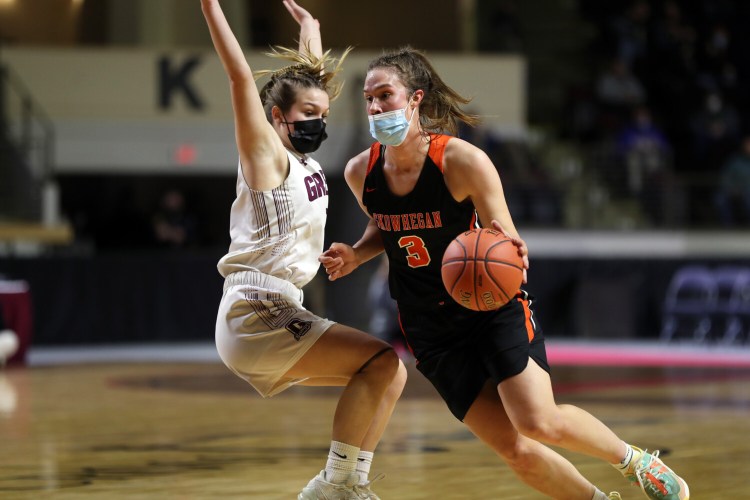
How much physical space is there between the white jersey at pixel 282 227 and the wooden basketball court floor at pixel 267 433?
1115 mm

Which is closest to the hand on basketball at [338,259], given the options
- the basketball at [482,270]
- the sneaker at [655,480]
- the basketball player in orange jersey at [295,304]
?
the basketball player in orange jersey at [295,304]

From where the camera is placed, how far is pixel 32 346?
42.4ft

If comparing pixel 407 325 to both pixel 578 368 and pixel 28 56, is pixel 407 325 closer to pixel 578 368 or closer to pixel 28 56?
pixel 578 368

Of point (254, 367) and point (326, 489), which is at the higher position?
point (254, 367)

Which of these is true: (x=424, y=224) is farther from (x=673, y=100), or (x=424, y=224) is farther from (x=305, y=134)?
(x=673, y=100)

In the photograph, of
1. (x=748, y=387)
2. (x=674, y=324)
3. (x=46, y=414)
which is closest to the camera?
(x=46, y=414)

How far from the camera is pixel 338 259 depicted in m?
4.24

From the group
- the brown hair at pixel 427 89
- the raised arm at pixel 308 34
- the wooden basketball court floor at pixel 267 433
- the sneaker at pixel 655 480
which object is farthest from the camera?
the wooden basketball court floor at pixel 267 433

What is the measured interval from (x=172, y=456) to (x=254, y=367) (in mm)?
1880

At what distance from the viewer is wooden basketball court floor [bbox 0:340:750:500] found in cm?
489

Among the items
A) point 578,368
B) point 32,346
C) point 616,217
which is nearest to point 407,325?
point 578,368

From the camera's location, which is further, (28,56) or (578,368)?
(28,56)

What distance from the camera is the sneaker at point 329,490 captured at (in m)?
4.08

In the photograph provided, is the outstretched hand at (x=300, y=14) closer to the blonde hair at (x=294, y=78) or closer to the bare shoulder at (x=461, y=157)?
the blonde hair at (x=294, y=78)
